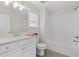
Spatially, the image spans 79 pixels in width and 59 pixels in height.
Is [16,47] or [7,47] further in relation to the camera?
[16,47]

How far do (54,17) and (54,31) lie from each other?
0.65 metres

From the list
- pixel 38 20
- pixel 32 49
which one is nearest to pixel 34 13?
pixel 38 20

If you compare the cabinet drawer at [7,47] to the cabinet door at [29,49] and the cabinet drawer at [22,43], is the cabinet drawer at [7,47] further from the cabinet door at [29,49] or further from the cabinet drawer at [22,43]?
the cabinet door at [29,49]

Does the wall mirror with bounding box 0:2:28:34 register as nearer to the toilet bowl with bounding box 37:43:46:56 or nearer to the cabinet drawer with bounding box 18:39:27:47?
the cabinet drawer with bounding box 18:39:27:47

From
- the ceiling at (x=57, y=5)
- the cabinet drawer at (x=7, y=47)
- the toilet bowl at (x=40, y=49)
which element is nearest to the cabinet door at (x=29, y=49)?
the cabinet drawer at (x=7, y=47)

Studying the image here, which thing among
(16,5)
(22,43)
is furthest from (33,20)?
(22,43)

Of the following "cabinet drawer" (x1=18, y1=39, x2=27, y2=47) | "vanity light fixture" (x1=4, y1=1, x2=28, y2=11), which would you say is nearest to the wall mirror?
"vanity light fixture" (x1=4, y1=1, x2=28, y2=11)

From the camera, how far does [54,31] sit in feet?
12.1

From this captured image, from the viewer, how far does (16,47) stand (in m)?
1.63

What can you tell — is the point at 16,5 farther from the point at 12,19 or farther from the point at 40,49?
the point at 40,49

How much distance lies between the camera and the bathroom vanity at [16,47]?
53.6 inches

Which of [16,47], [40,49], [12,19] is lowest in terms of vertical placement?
[40,49]

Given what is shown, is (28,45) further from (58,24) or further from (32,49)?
(58,24)

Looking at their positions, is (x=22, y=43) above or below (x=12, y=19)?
below
